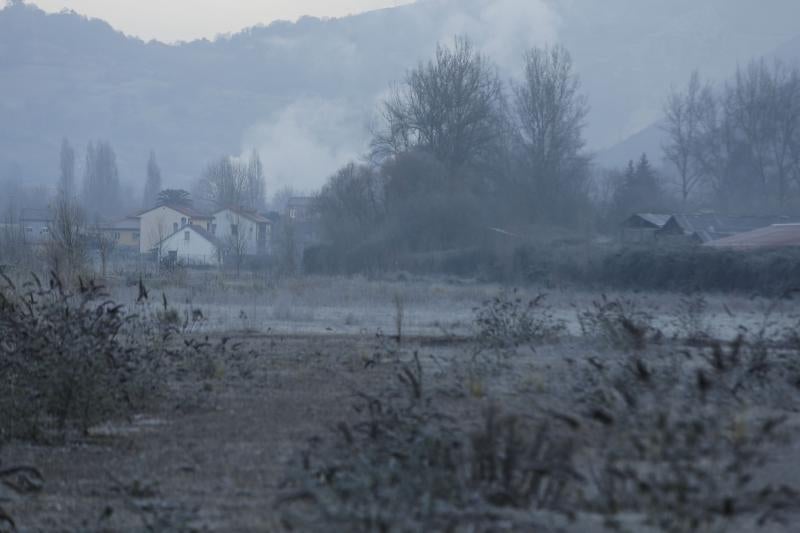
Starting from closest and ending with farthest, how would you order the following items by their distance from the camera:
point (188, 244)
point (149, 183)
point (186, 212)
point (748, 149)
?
1. point (748, 149)
2. point (188, 244)
3. point (186, 212)
4. point (149, 183)

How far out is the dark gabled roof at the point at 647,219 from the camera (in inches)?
2264

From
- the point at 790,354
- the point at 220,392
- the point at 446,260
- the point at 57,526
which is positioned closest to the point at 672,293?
the point at 446,260

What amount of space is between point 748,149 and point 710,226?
10479mm

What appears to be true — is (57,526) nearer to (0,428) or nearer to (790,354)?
(0,428)

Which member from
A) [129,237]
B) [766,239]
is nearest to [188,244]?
[129,237]

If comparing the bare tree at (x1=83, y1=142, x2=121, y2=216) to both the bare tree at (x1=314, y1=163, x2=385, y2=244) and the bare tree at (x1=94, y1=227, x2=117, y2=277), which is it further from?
the bare tree at (x1=94, y1=227, x2=117, y2=277)

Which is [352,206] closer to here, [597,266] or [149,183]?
[597,266]

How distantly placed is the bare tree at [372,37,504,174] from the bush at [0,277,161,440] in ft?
160

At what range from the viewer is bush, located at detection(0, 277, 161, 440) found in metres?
10.8

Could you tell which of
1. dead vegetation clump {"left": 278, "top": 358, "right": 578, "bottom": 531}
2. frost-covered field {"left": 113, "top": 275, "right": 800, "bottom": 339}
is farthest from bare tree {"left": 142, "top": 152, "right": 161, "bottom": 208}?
dead vegetation clump {"left": 278, "top": 358, "right": 578, "bottom": 531}

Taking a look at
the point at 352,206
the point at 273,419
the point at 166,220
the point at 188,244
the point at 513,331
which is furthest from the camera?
the point at 166,220

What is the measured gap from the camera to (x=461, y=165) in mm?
60125

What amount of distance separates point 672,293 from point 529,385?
2801 cm

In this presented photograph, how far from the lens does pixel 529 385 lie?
1131 centimetres
